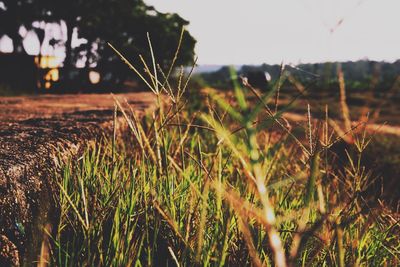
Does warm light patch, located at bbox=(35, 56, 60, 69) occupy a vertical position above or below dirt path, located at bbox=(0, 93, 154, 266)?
above

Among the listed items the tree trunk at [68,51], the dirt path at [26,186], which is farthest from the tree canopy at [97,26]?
the dirt path at [26,186]

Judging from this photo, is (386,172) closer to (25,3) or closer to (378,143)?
(378,143)

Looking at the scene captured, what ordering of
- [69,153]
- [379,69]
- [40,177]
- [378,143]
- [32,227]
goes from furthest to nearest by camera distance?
[378,143] < [69,153] < [40,177] < [32,227] < [379,69]

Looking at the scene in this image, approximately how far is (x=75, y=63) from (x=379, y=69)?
60.6 ft

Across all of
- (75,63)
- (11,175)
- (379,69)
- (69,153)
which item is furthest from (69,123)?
(75,63)

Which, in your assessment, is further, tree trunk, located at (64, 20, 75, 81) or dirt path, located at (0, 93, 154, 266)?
tree trunk, located at (64, 20, 75, 81)

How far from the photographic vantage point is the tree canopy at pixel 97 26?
15392 mm

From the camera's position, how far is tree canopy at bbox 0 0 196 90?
50.5 feet

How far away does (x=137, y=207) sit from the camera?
915 millimetres

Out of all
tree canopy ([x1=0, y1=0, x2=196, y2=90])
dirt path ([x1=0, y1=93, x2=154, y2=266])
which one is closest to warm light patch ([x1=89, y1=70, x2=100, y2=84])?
tree canopy ([x1=0, y1=0, x2=196, y2=90])

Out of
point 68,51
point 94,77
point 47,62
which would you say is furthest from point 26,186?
point 47,62

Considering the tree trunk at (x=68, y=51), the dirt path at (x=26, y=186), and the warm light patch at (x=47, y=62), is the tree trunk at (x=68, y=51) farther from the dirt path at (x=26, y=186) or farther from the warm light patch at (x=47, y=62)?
the dirt path at (x=26, y=186)

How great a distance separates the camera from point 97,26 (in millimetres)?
16438

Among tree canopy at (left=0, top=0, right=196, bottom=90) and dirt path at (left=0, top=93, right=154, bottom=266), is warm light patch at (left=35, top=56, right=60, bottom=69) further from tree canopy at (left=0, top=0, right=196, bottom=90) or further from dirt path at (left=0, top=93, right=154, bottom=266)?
dirt path at (left=0, top=93, right=154, bottom=266)
